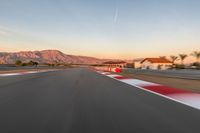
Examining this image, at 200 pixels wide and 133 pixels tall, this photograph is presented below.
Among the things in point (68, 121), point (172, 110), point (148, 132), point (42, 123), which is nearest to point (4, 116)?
point (42, 123)

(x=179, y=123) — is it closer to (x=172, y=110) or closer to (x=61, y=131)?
(x=172, y=110)

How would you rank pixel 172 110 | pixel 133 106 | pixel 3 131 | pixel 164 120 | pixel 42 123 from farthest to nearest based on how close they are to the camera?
pixel 133 106
pixel 172 110
pixel 164 120
pixel 42 123
pixel 3 131

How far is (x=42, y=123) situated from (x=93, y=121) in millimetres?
1118

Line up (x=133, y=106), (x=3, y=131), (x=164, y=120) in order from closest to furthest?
(x=3, y=131)
(x=164, y=120)
(x=133, y=106)

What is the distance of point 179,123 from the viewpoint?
4.78 metres

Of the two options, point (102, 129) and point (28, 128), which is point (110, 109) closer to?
point (102, 129)

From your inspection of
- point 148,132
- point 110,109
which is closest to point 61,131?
point 148,132

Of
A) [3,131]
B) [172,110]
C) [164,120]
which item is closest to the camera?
[3,131]

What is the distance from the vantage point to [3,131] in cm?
409

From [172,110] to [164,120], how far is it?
1.35 m

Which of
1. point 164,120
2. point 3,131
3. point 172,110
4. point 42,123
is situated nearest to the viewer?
point 3,131

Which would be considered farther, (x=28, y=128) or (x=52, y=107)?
(x=52, y=107)

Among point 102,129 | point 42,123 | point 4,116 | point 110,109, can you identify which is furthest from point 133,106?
point 4,116

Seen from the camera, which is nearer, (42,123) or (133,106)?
(42,123)
